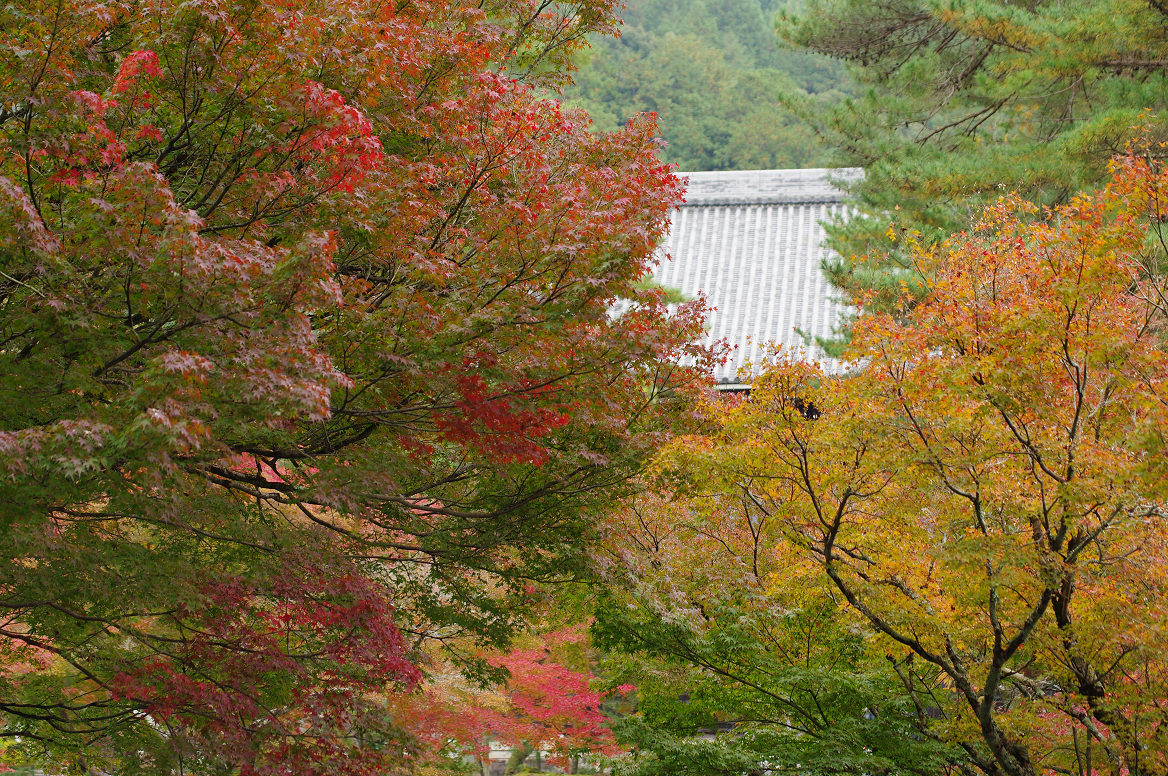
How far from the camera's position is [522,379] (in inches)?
229

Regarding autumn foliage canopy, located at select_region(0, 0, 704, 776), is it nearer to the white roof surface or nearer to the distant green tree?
the distant green tree

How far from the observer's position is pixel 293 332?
13.8 ft

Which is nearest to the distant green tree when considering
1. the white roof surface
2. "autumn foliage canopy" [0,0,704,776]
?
"autumn foliage canopy" [0,0,704,776]

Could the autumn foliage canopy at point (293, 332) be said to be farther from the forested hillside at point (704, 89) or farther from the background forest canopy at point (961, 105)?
the forested hillside at point (704, 89)

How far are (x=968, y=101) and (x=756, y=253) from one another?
30.9 feet

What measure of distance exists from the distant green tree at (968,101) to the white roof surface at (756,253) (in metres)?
6.14

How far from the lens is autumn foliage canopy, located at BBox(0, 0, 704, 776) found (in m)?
4.17

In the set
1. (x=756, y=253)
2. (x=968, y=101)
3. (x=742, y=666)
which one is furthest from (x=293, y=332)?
(x=756, y=253)

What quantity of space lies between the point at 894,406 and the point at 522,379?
239 cm

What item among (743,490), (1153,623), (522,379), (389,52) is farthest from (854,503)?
(389,52)

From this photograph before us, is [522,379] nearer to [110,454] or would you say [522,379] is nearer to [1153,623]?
[110,454]

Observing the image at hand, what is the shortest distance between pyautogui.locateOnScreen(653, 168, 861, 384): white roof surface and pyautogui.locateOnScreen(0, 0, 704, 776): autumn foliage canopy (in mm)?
12708

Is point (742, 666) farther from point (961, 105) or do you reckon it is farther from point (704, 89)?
point (704, 89)

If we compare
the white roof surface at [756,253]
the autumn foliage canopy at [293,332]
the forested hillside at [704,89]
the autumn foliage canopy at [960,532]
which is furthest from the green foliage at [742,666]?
the forested hillside at [704,89]
